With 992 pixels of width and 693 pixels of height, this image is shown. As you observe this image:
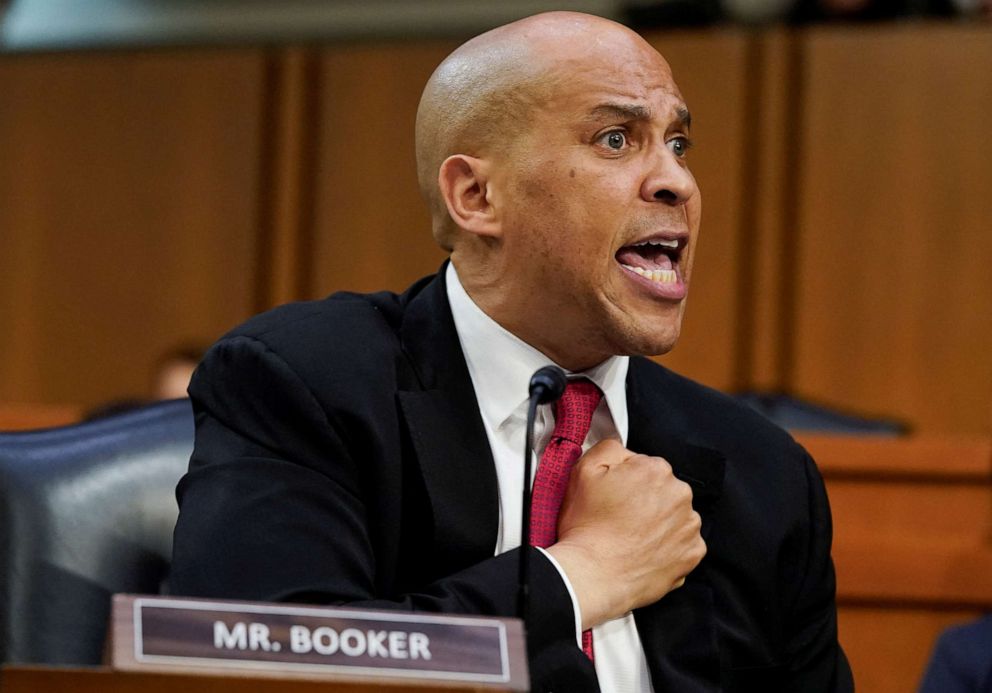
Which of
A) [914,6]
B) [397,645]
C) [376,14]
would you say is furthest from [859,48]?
[397,645]

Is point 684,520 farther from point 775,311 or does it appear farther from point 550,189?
point 775,311

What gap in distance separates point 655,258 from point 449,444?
0.32 metres

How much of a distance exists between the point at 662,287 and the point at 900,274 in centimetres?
333

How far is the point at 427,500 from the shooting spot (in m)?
1.59

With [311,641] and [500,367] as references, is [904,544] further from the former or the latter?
[311,641]

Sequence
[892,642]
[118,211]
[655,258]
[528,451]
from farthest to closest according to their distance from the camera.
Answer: [118,211]
[892,642]
[655,258]
[528,451]

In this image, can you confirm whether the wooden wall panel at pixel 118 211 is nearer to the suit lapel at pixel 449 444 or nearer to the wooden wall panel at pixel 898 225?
the wooden wall panel at pixel 898 225

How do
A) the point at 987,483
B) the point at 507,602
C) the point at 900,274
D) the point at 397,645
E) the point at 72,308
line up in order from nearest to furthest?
the point at 397,645 → the point at 507,602 → the point at 987,483 → the point at 900,274 → the point at 72,308

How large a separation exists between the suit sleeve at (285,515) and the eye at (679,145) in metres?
0.51

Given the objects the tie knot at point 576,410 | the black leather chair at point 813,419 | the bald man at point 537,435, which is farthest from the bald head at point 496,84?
the black leather chair at point 813,419

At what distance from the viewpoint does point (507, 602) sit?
1440 mm

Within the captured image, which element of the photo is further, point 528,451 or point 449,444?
point 449,444

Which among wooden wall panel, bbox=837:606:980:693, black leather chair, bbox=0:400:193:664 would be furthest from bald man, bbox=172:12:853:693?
wooden wall panel, bbox=837:606:980:693

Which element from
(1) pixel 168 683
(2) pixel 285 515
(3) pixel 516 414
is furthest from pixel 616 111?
(1) pixel 168 683
